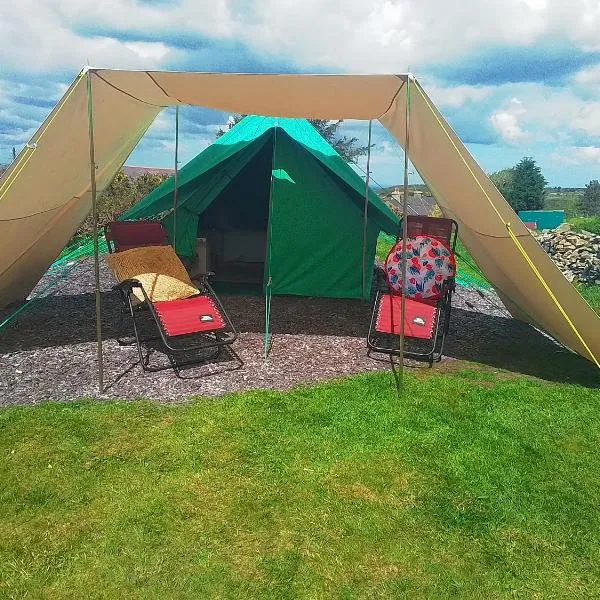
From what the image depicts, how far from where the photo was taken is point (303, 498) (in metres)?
3.07

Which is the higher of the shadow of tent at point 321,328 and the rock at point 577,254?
the rock at point 577,254

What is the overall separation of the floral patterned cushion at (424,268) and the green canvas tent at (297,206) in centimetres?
90

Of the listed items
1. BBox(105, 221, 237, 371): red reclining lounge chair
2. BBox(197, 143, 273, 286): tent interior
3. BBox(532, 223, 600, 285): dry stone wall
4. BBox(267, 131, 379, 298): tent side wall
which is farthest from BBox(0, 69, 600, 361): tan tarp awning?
BBox(532, 223, 600, 285): dry stone wall

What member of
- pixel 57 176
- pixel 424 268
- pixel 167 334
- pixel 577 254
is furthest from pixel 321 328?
pixel 577 254

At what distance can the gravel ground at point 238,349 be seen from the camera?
15.0 ft

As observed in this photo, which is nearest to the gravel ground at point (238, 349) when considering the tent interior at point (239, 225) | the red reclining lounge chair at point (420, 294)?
the red reclining lounge chair at point (420, 294)

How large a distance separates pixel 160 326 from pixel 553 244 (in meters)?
9.44

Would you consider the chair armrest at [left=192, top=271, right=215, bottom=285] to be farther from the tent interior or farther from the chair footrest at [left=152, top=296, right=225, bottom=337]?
the tent interior

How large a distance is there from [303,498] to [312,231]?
446 centimetres

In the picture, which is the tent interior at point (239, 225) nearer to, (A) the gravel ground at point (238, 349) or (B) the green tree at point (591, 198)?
(A) the gravel ground at point (238, 349)

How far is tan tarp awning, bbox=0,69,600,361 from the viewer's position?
167 inches

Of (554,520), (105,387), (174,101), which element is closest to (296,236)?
(174,101)

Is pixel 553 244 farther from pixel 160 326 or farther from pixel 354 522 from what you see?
pixel 354 522

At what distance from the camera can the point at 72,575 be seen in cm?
249
